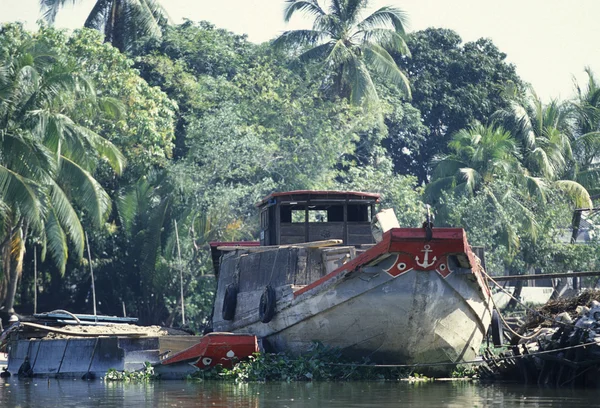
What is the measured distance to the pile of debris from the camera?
15.5 meters

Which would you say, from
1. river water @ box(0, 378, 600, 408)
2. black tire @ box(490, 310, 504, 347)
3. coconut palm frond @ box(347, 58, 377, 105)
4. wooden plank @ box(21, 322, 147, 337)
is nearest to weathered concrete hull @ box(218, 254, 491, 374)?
black tire @ box(490, 310, 504, 347)

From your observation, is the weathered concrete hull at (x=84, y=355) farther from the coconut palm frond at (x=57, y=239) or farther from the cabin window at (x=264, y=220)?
the coconut palm frond at (x=57, y=239)

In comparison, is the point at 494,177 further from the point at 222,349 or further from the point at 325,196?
the point at 222,349

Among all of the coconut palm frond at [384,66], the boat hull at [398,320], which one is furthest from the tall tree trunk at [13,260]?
the coconut palm frond at [384,66]

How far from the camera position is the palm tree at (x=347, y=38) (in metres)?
41.2

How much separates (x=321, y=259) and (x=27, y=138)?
10.3 m

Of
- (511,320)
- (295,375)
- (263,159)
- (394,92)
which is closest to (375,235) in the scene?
(295,375)

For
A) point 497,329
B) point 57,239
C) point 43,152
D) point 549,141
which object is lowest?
point 497,329

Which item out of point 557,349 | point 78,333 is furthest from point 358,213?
point 557,349

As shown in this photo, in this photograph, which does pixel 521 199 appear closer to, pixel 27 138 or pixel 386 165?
pixel 386 165

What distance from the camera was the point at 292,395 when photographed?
15.2m

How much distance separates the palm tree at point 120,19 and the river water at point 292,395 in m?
26.7

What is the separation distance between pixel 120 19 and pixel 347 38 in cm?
910

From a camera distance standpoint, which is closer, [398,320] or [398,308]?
[398,308]
